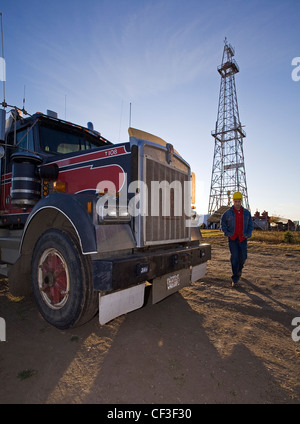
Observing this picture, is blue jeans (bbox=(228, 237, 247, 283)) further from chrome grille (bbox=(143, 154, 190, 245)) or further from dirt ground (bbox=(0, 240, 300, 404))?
chrome grille (bbox=(143, 154, 190, 245))

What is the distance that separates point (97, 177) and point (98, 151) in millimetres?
373

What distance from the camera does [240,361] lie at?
2.30m

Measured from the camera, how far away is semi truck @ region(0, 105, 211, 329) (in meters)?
2.60

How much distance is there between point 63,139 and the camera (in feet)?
14.7

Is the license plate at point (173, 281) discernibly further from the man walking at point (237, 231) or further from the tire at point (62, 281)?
the man walking at point (237, 231)

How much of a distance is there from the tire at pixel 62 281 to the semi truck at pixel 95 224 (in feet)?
0.04

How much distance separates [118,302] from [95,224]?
834 mm

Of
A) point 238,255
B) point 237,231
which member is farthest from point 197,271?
point 237,231

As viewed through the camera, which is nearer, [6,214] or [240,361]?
[240,361]

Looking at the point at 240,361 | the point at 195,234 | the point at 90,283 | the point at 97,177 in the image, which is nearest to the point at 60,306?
the point at 90,283

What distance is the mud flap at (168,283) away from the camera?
312 centimetres
